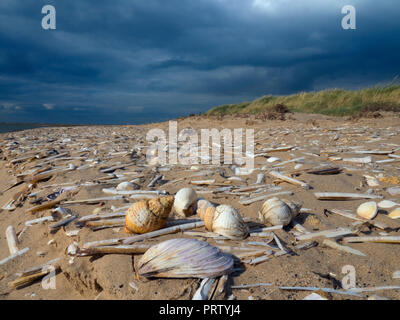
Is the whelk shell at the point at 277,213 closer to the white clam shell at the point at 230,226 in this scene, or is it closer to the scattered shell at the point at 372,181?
the white clam shell at the point at 230,226

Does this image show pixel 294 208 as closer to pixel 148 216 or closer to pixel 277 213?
pixel 277 213

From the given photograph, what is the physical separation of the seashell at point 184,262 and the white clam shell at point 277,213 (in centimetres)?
58

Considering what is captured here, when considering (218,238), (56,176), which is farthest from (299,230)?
(56,176)

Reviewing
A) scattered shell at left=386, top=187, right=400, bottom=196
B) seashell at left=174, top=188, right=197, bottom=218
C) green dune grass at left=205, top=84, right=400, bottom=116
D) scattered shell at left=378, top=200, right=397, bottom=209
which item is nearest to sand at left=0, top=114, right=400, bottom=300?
scattered shell at left=386, top=187, right=400, bottom=196

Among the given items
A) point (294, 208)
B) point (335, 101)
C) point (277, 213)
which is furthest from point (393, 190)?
point (335, 101)

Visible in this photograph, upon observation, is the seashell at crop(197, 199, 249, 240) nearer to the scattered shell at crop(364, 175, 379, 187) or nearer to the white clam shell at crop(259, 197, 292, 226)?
the white clam shell at crop(259, 197, 292, 226)

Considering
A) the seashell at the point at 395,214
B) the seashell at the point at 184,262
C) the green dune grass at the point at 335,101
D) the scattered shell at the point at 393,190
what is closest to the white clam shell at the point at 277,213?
the seashell at the point at 184,262

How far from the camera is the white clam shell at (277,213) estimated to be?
1.99 meters

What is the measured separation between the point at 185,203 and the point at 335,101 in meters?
18.8

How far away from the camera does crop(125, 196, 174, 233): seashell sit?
75.8 inches

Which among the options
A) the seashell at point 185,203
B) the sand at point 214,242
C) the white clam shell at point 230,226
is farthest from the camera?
the seashell at point 185,203

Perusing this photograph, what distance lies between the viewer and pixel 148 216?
1938mm
